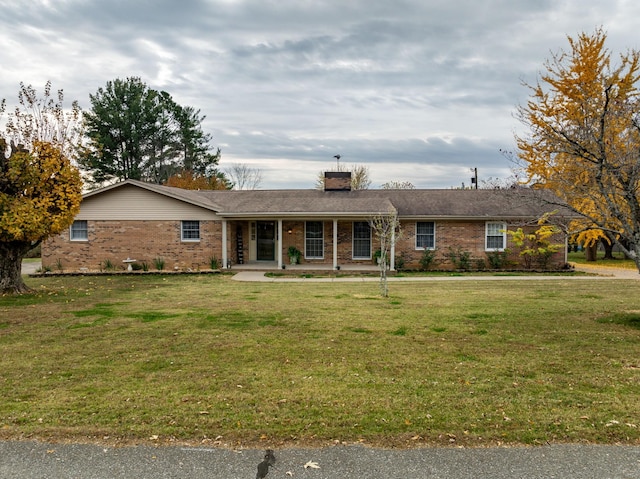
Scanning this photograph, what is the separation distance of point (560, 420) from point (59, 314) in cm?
932

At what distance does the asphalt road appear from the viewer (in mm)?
3258

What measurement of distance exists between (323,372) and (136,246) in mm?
15733

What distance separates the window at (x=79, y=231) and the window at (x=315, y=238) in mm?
9549

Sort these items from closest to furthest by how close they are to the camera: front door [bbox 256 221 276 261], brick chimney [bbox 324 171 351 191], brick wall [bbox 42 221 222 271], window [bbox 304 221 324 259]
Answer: brick wall [bbox 42 221 222 271] < window [bbox 304 221 324 259] < front door [bbox 256 221 276 261] < brick chimney [bbox 324 171 351 191]

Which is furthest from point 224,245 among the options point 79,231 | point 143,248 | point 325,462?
point 325,462

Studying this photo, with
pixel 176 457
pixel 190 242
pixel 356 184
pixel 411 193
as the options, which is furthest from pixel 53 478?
pixel 356 184

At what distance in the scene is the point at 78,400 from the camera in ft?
15.0

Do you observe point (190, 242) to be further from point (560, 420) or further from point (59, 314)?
point (560, 420)

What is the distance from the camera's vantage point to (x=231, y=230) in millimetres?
19484

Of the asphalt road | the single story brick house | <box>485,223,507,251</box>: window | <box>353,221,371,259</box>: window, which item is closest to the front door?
the single story brick house

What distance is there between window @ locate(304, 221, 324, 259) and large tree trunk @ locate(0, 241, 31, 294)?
426 inches

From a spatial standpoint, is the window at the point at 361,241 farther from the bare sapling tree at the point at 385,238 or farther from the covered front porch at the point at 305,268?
the bare sapling tree at the point at 385,238

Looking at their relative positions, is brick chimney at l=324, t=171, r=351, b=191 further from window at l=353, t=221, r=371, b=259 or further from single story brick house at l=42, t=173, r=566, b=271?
window at l=353, t=221, r=371, b=259

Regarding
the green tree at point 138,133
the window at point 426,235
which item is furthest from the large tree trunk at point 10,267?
the green tree at point 138,133
